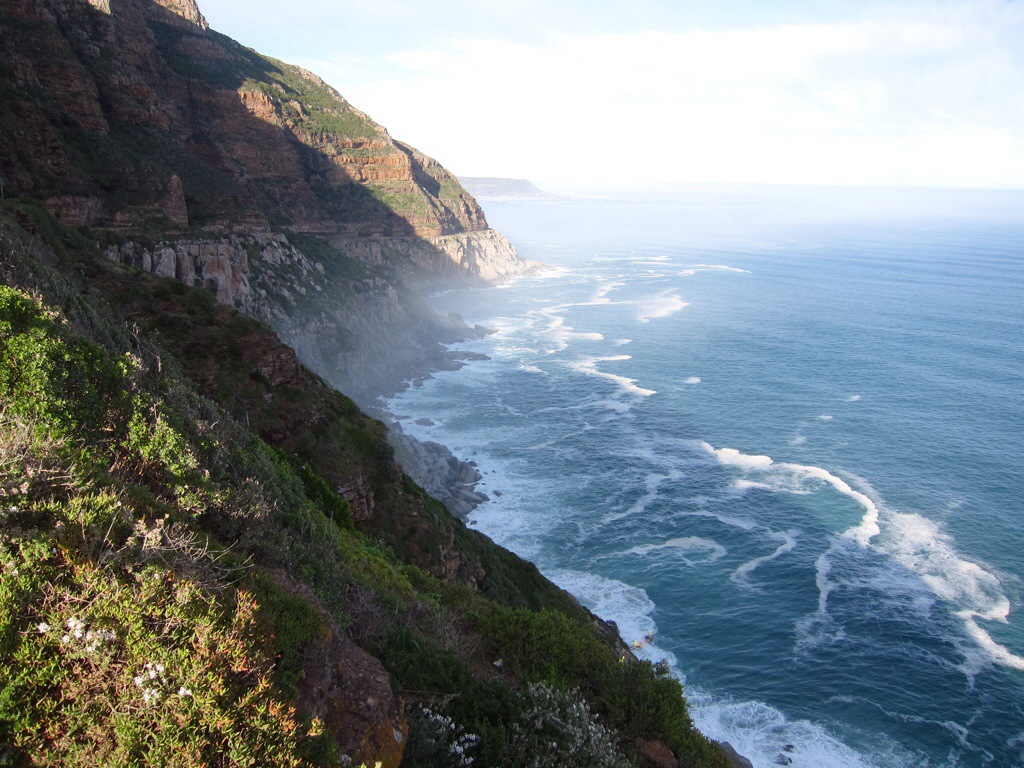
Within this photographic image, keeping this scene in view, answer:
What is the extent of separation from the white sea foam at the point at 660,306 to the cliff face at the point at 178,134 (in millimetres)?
43890

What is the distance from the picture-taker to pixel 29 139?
4347 centimetres

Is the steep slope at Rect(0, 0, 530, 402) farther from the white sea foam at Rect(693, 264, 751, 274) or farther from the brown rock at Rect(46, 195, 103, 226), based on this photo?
the white sea foam at Rect(693, 264, 751, 274)

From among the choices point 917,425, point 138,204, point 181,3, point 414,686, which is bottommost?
point 917,425

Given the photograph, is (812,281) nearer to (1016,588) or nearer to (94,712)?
(1016,588)

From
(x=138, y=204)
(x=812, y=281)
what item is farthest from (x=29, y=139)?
(x=812, y=281)

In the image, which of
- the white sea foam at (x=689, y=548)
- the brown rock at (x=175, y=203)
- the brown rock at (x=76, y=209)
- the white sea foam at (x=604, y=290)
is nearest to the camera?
the white sea foam at (x=689, y=548)

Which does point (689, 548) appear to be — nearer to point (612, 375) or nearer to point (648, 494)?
point (648, 494)

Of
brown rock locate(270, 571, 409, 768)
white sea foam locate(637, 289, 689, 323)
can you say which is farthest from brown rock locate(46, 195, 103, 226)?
white sea foam locate(637, 289, 689, 323)


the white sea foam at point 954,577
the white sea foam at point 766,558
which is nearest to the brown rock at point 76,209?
the white sea foam at point 766,558

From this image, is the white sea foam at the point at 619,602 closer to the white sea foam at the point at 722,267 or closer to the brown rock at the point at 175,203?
the brown rock at the point at 175,203

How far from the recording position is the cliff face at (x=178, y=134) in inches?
1844

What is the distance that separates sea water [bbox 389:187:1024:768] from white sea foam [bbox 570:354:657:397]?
0.53 meters

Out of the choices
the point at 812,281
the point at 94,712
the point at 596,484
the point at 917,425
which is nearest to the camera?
the point at 94,712

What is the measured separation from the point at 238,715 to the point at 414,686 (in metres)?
4.49
